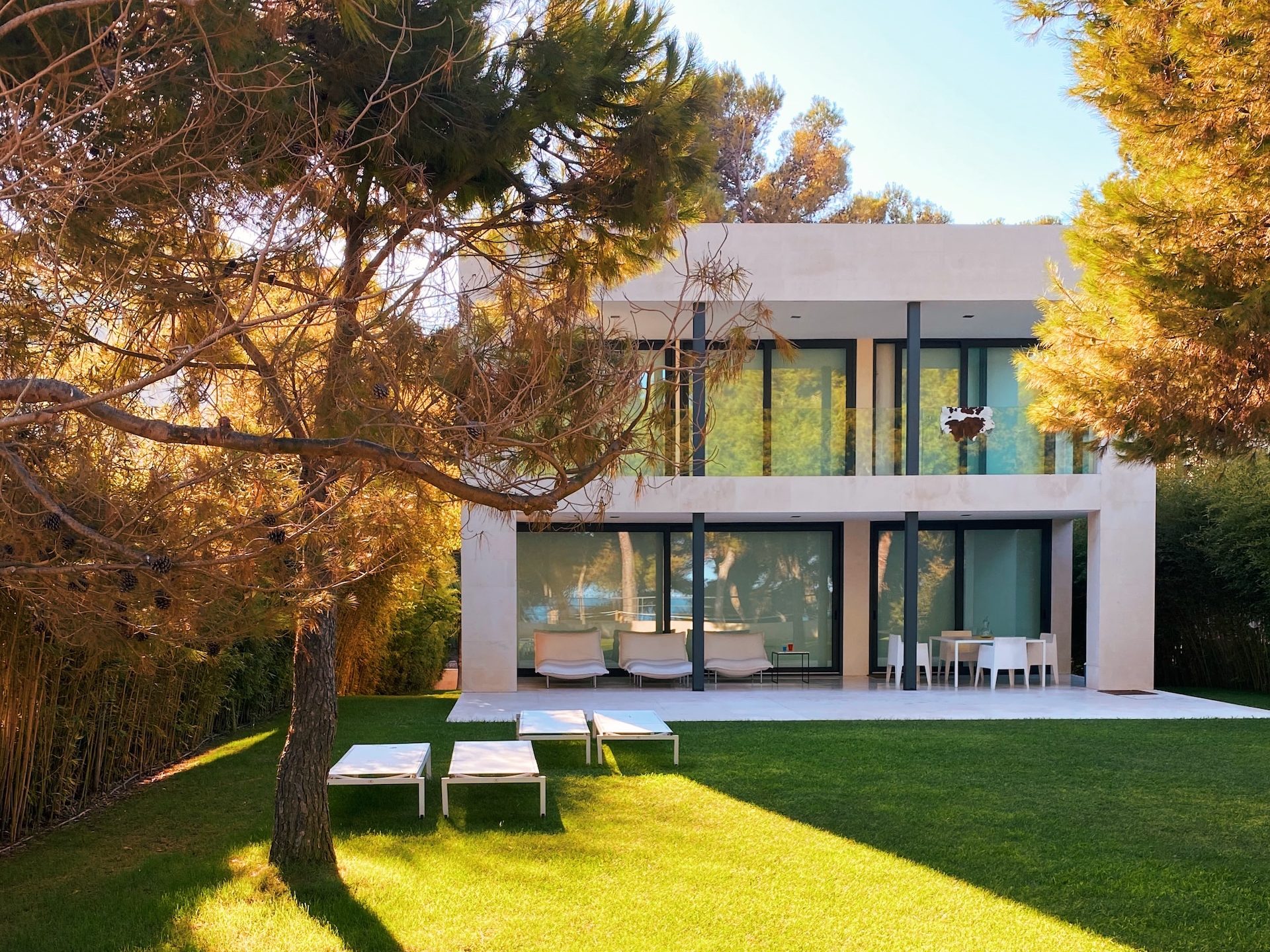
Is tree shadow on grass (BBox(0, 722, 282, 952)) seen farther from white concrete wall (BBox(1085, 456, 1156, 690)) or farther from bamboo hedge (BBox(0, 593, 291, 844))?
white concrete wall (BBox(1085, 456, 1156, 690))

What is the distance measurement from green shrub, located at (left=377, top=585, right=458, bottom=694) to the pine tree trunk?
8.48 metres

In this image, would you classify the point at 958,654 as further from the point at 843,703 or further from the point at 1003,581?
the point at 843,703

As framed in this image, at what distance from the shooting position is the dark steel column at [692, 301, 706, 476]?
3.70 meters

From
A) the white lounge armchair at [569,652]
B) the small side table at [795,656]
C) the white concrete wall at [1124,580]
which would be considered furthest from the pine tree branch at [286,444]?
the small side table at [795,656]

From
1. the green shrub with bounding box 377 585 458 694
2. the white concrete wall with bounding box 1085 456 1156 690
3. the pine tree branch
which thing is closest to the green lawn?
the pine tree branch

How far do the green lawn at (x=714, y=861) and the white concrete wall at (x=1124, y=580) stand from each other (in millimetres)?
4725

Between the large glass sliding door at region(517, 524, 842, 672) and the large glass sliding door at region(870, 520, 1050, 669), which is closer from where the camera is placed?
the large glass sliding door at region(517, 524, 842, 672)

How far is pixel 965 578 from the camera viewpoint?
15.6 metres

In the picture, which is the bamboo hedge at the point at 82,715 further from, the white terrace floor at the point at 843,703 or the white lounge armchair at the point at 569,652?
the white lounge armchair at the point at 569,652

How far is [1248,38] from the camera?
16.1 feet

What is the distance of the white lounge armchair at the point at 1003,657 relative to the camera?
13.8 meters

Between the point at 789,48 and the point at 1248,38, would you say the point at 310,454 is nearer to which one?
the point at 1248,38

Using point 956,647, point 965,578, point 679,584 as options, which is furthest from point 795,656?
point 965,578

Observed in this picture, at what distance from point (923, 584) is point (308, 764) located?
11.6 meters
